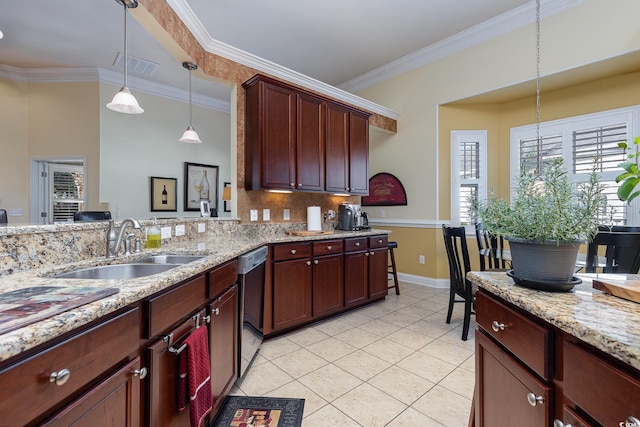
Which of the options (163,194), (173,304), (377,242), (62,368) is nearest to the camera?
(62,368)

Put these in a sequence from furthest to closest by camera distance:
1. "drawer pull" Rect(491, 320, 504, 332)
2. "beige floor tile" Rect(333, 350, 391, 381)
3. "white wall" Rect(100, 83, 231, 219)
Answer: "white wall" Rect(100, 83, 231, 219) < "beige floor tile" Rect(333, 350, 391, 381) < "drawer pull" Rect(491, 320, 504, 332)

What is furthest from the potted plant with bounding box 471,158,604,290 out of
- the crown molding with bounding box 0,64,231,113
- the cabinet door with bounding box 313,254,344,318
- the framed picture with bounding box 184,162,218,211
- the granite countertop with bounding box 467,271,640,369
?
the crown molding with bounding box 0,64,231,113

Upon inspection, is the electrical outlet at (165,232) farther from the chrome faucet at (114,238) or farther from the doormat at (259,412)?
the doormat at (259,412)

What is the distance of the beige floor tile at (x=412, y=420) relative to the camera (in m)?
1.63

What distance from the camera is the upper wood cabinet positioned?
9.73 ft

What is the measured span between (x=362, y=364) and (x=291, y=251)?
1.10 metres

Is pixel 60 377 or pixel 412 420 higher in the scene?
pixel 60 377

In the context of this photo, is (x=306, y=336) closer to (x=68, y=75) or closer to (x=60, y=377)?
(x=60, y=377)

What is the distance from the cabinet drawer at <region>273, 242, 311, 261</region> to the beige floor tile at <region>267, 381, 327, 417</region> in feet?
3.32

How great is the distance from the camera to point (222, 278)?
5.59 feet

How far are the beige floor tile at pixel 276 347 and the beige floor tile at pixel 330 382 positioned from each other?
39 centimetres

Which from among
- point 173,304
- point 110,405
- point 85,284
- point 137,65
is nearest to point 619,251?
point 173,304

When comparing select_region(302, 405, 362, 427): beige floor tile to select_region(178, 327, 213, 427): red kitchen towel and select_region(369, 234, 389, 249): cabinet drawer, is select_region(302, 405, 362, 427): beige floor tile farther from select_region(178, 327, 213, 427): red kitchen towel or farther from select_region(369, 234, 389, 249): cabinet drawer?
select_region(369, 234, 389, 249): cabinet drawer

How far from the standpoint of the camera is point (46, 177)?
4594 mm
